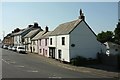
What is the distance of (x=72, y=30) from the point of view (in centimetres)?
4178

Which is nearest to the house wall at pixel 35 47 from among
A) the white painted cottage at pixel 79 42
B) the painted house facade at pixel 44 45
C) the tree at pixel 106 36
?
the painted house facade at pixel 44 45

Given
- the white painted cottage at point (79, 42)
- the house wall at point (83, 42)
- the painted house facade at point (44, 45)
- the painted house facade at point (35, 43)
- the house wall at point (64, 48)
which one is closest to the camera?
the white painted cottage at point (79, 42)

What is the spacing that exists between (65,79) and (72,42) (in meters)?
18.5

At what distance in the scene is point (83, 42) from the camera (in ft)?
139

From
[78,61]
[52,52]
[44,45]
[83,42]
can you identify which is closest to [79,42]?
[83,42]

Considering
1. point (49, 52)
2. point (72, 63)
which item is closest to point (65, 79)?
point (72, 63)

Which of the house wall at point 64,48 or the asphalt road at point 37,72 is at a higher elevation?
the house wall at point 64,48

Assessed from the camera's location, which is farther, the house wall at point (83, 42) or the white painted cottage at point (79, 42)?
the house wall at point (83, 42)

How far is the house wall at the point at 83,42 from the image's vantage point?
41625 millimetres

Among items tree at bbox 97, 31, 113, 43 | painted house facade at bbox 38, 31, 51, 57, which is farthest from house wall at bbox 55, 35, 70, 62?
tree at bbox 97, 31, 113, 43

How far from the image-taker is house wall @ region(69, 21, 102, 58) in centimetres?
4162

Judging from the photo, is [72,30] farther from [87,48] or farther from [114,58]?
[114,58]

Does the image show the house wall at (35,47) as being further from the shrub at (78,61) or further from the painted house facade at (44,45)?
the shrub at (78,61)

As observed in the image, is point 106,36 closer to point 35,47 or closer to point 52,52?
point 35,47
